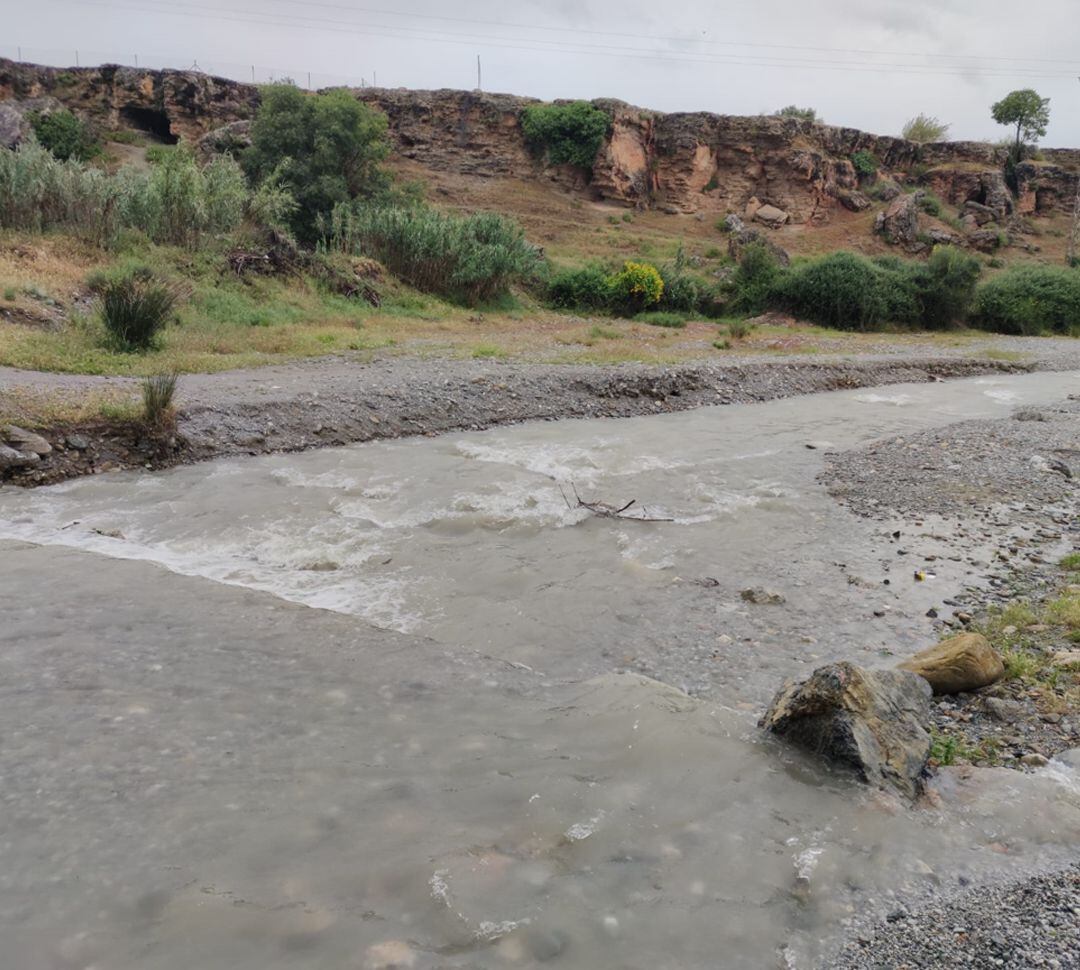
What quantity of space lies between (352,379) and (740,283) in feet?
77.4

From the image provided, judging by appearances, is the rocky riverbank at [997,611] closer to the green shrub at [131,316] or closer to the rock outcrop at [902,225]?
the green shrub at [131,316]

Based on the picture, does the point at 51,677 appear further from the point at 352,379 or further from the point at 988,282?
the point at 988,282

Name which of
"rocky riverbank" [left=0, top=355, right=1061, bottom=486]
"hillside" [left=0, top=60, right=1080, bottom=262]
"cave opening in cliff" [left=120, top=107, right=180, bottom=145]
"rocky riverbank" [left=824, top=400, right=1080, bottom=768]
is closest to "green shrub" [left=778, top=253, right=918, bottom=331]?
"hillside" [left=0, top=60, right=1080, bottom=262]

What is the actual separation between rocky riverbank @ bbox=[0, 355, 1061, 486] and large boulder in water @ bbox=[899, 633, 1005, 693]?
277 inches

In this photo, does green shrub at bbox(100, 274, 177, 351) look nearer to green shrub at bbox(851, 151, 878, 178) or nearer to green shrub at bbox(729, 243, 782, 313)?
green shrub at bbox(729, 243, 782, 313)

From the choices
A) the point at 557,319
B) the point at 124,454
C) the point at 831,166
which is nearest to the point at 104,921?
the point at 124,454

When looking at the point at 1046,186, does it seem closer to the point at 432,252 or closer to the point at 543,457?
the point at 432,252

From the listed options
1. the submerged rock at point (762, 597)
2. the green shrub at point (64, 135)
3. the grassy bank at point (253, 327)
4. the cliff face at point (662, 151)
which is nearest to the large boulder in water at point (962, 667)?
the submerged rock at point (762, 597)

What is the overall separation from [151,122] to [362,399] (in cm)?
4140

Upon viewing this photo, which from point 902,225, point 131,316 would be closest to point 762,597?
point 131,316

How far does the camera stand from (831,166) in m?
46.7

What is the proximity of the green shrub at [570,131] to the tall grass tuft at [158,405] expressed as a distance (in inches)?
1609

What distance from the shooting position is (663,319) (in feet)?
92.7

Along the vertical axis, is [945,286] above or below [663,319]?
above
